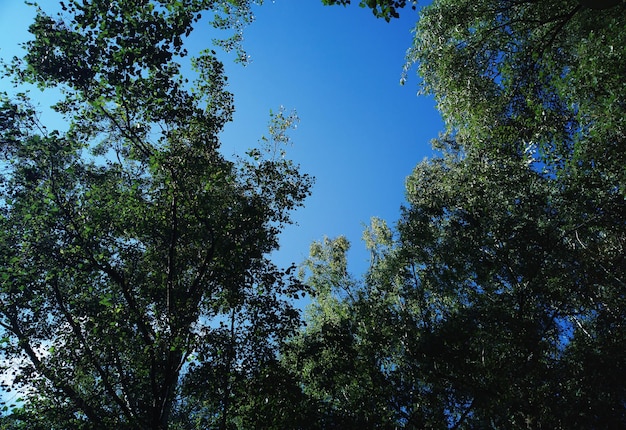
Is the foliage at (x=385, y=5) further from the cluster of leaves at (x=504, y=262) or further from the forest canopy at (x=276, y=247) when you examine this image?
the cluster of leaves at (x=504, y=262)

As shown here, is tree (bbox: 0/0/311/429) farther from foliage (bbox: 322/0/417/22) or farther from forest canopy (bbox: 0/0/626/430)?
foliage (bbox: 322/0/417/22)

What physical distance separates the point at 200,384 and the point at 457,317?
11.6m

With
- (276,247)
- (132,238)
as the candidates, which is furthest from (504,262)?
(132,238)

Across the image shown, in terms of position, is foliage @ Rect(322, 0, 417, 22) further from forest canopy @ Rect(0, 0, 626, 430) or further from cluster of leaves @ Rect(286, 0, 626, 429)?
cluster of leaves @ Rect(286, 0, 626, 429)

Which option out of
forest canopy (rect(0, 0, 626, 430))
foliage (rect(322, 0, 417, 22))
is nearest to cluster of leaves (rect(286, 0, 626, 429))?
forest canopy (rect(0, 0, 626, 430))

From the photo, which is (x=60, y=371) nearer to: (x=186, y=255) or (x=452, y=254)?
(x=186, y=255)

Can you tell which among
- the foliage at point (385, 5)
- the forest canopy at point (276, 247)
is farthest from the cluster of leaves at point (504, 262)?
the foliage at point (385, 5)

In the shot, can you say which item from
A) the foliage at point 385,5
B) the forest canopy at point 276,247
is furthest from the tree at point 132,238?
the foliage at point 385,5

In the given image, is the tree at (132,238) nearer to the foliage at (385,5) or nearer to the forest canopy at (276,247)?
the forest canopy at (276,247)

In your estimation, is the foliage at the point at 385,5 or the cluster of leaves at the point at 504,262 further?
the cluster of leaves at the point at 504,262

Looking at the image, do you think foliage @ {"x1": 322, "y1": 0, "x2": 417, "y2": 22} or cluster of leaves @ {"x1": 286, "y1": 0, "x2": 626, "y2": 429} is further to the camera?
cluster of leaves @ {"x1": 286, "y1": 0, "x2": 626, "y2": 429}

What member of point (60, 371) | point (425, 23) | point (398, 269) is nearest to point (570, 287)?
point (398, 269)

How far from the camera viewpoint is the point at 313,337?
15023mm

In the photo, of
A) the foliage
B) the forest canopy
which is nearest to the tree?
the forest canopy
